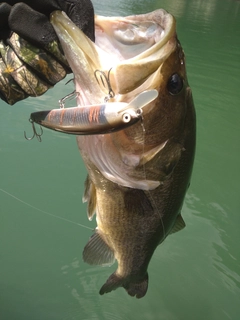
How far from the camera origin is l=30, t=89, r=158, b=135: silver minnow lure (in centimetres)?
138

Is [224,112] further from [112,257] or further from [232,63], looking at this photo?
[112,257]

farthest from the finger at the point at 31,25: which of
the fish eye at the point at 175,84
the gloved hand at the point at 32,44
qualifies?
the fish eye at the point at 175,84

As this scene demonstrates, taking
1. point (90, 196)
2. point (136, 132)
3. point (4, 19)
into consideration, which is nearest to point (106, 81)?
point (136, 132)

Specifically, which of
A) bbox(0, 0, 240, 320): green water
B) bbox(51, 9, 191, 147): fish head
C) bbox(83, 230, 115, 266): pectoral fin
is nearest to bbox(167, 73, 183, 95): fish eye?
bbox(51, 9, 191, 147): fish head

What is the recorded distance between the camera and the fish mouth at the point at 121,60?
1.59 meters

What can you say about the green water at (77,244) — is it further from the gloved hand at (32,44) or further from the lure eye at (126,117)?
the lure eye at (126,117)

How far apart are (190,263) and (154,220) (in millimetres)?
2024

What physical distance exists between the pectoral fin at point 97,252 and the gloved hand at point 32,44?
0.84m

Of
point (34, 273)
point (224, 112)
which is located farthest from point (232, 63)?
point (34, 273)

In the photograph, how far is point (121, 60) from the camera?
1.75 meters

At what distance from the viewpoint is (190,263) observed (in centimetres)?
394

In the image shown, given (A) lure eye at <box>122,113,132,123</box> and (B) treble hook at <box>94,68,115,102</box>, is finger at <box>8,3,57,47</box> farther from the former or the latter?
(A) lure eye at <box>122,113,132,123</box>

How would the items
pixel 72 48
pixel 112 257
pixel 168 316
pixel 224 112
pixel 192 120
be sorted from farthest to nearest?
pixel 224 112 → pixel 168 316 → pixel 112 257 → pixel 192 120 → pixel 72 48

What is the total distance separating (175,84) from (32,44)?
60 cm
